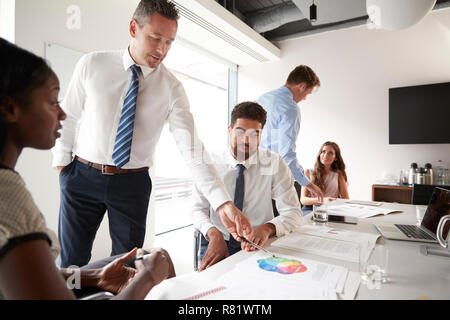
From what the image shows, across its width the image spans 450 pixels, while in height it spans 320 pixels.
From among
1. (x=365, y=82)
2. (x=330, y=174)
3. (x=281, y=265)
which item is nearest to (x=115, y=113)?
(x=281, y=265)

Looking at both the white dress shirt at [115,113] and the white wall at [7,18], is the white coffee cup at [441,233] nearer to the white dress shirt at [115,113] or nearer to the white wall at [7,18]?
the white dress shirt at [115,113]

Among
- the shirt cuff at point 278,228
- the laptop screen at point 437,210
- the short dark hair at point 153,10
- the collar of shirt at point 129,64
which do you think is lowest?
the shirt cuff at point 278,228

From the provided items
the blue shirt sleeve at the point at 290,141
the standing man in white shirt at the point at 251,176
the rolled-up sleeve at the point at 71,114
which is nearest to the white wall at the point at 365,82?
the blue shirt sleeve at the point at 290,141

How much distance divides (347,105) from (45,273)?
4660mm

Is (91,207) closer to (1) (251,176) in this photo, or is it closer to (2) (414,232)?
(1) (251,176)

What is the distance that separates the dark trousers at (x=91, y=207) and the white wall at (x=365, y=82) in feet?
12.4

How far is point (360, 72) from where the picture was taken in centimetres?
437

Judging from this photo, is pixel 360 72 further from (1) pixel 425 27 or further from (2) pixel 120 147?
(2) pixel 120 147

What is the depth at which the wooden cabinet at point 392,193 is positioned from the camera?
372cm

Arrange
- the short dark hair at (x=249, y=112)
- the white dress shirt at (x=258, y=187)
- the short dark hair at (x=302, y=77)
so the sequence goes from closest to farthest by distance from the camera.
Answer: the white dress shirt at (x=258, y=187) < the short dark hair at (x=249, y=112) < the short dark hair at (x=302, y=77)

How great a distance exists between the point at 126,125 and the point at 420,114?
399cm

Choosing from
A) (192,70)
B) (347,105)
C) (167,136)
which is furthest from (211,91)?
(347,105)

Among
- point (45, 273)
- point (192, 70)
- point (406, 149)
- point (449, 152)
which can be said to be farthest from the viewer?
point (192, 70)

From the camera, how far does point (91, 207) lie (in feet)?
4.83
